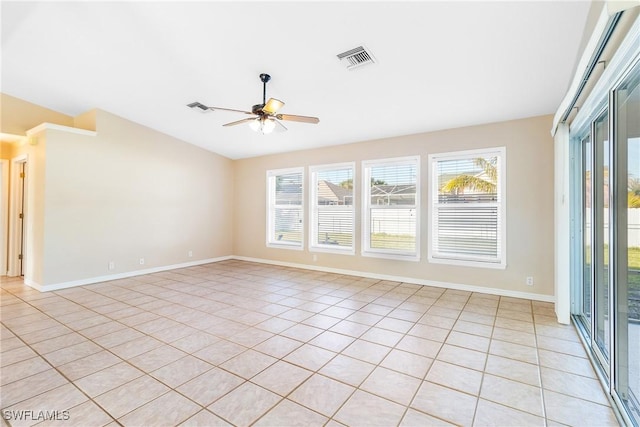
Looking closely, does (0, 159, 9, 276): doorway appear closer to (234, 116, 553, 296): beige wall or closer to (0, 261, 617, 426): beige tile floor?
(0, 261, 617, 426): beige tile floor

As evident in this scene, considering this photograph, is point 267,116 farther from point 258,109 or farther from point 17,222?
point 17,222

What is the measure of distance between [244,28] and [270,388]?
3224 millimetres

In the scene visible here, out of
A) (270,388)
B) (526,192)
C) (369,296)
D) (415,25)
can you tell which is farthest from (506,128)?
(270,388)

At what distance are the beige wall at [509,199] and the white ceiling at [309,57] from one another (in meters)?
0.26

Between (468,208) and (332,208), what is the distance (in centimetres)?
256

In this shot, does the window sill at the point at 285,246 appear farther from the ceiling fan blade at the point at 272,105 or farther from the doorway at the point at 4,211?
the doorway at the point at 4,211

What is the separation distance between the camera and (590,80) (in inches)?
89.4

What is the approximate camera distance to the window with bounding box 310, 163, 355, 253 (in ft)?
19.1

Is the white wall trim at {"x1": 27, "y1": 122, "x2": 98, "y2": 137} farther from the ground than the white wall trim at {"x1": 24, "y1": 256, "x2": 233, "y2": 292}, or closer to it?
farther from the ground

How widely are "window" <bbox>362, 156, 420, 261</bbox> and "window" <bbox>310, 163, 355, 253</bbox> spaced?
0.38 m

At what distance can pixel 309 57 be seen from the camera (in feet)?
10.5

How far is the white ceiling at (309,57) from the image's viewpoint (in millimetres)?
Result: 2559

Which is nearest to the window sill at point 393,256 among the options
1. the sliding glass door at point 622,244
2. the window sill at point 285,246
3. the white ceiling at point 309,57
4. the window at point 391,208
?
the window at point 391,208

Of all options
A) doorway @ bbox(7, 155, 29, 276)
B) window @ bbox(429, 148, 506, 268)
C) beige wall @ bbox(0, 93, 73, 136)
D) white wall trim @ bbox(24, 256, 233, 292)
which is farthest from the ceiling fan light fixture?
doorway @ bbox(7, 155, 29, 276)
